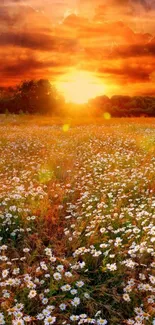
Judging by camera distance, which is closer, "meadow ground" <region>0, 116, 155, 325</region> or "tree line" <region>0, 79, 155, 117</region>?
"meadow ground" <region>0, 116, 155, 325</region>

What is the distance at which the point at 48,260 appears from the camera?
15.6 ft

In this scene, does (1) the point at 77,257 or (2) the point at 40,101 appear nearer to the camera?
(1) the point at 77,257

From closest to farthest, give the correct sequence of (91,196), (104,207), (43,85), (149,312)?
(149,312)
(104,207)
(91,196)
(43,85)

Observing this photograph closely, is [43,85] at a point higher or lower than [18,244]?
higher

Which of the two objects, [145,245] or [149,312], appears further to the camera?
[145,245]

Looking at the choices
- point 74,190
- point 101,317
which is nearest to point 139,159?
point 74,190

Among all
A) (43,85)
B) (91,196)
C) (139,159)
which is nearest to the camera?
(91,196)

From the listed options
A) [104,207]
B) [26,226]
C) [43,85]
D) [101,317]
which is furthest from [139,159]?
[43,85]

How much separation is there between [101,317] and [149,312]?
20.6 inches

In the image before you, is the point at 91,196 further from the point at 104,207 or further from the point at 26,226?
the point at 26,226

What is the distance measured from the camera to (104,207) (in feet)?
19.5

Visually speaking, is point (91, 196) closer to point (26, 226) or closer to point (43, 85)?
point (26, 226)

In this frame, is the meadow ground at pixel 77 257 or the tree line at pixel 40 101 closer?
the meadow ground at pixel 77 257

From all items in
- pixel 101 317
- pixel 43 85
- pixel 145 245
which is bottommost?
pixel 101 317
